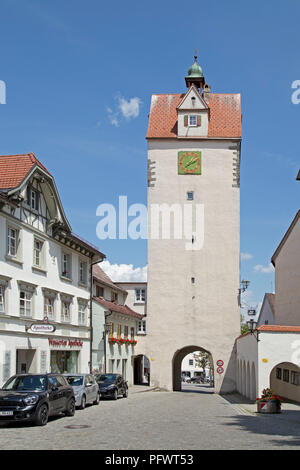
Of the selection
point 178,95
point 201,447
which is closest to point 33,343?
point 201,447

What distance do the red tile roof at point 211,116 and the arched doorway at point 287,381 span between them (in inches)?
812

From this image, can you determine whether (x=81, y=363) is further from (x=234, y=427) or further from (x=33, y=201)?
(x=234, y=427)

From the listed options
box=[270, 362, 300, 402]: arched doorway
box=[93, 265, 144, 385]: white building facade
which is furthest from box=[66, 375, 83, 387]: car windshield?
box=[93, 265, 144, 385]: white building facade

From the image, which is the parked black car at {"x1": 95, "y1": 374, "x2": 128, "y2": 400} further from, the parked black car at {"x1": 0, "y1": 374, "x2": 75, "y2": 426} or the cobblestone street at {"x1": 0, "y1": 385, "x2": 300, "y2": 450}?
the parked black car at {"x1": 0, "y1": 374, "x2": 75, "y2": 426}

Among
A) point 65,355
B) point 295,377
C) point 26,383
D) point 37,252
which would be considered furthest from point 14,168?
point 295,377

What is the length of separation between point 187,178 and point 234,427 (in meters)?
34.2

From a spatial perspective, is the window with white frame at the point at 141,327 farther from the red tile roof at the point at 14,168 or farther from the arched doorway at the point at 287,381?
the red tile roof at the point at 14,168

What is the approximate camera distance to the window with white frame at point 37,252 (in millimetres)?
32719

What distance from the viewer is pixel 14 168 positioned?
31.9 m

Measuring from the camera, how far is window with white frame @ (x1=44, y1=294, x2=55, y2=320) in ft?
111

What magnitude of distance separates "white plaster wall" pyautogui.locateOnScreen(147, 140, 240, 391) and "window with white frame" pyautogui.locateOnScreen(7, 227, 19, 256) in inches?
839

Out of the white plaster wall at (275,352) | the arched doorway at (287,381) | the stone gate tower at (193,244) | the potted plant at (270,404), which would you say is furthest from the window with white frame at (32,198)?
the stone gate tower at (193,244)

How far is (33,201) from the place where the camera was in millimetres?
32781

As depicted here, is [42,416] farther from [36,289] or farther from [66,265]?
[66,265]
